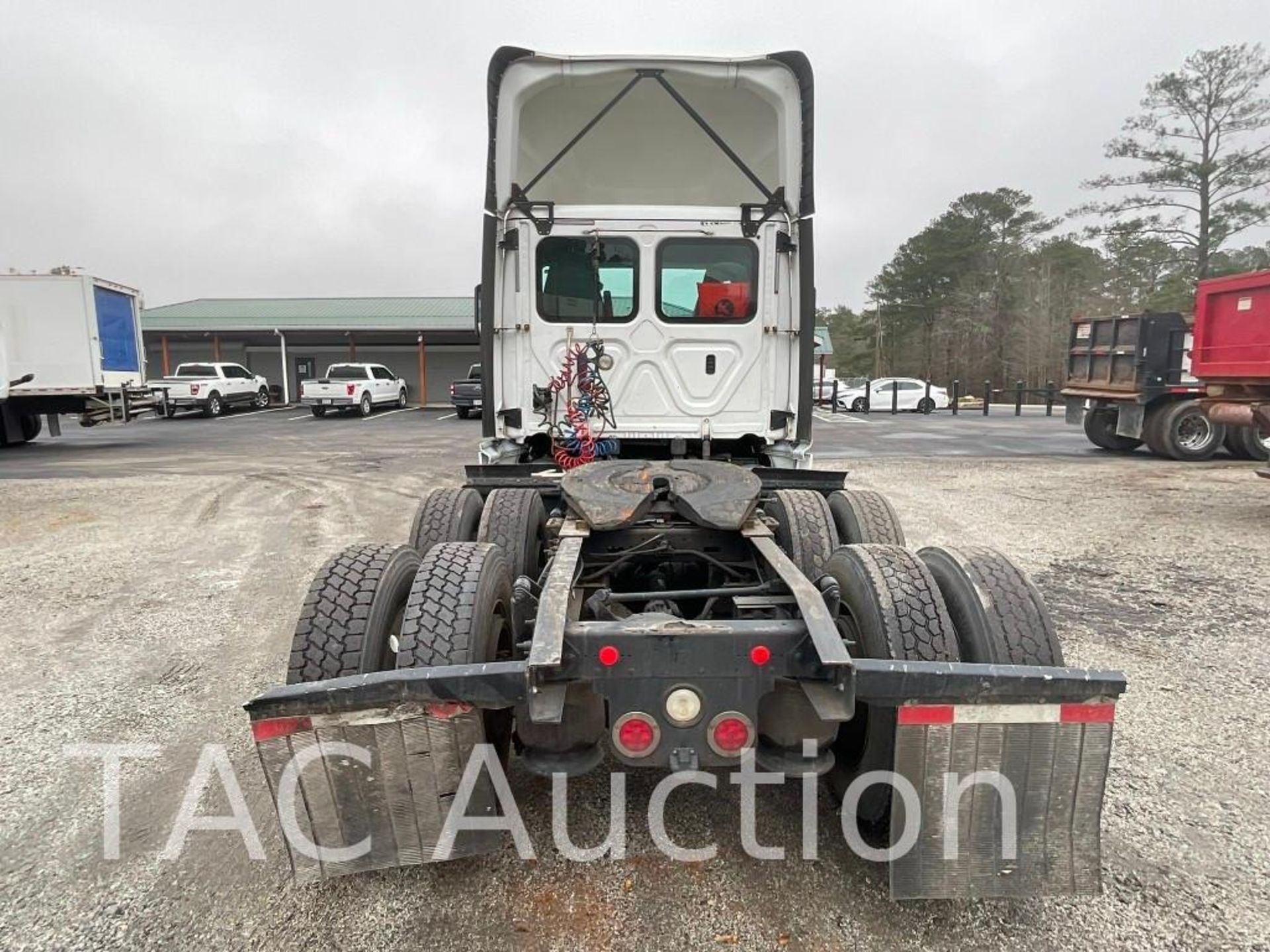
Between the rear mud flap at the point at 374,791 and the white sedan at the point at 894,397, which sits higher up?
the white sedan at the point at 894,397

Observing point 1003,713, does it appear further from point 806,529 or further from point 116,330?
point 116,330

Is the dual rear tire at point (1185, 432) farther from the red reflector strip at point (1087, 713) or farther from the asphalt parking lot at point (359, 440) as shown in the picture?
the red reflector strip at point (1087, 713)

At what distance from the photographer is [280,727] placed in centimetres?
183

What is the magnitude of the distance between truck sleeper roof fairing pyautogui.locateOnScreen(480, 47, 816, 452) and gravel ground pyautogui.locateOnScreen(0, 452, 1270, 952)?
2304 mm

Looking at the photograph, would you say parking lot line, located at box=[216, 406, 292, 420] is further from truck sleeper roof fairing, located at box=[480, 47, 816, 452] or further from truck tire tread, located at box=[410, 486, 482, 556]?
truck tire tread, located at box=[410, 486, 482, 556]

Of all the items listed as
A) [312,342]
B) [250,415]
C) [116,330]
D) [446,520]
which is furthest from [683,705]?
[312,342]

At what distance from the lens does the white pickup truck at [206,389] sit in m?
23.6

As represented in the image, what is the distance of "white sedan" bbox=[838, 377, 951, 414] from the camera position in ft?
89.3

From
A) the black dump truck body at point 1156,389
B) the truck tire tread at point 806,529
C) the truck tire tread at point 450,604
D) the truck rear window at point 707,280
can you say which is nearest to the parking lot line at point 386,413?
the black dump truck body at point 1156,389

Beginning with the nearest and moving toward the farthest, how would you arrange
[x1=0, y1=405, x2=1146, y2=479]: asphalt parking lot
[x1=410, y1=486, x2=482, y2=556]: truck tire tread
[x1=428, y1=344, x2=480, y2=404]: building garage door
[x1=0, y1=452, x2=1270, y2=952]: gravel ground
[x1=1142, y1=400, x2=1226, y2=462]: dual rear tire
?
1. [x1=0, y1=452, x2=1270, y2=952]: gravel ground
2. [x1=410, y1=486, x2=482, y2=556]: truck tire tread
3. [x1=1142, y1=400, x2=1226, y2=462]: dual rear tire
4. [x1=0, y1=405, x2=1146, y2=479]: asphalt parking lot
5. [x1=428, y1=344, x2=480, y2=404]: building garage door

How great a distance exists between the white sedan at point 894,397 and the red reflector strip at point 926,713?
26.0 meters

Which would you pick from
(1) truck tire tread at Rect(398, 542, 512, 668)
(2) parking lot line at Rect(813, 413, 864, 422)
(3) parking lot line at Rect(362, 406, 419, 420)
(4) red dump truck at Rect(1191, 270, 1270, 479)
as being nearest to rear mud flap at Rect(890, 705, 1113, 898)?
(1) truck tire tread at Rect(398, 542, 512, 668)

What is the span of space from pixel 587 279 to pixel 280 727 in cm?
345

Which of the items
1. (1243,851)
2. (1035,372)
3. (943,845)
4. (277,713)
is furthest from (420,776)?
(1035,372)
